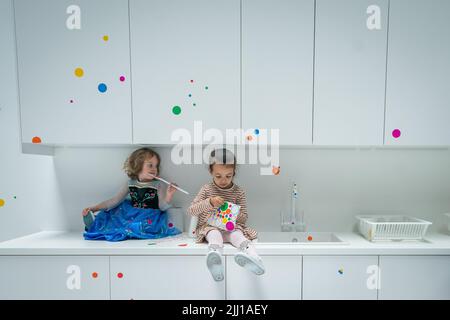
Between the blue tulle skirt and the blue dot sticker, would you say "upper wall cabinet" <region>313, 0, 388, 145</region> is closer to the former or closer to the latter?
the blue tulle skirt

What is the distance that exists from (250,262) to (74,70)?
125cm

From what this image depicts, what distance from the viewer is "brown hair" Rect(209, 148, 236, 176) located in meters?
1.45

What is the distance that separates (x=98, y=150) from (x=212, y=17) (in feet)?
3.30

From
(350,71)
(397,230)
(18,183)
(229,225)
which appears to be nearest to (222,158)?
(229,225)

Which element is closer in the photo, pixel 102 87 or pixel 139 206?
pixel 102 87

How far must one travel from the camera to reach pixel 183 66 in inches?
53.4

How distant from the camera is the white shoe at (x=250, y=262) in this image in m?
1.20

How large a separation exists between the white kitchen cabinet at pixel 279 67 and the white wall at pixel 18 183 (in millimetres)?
1277

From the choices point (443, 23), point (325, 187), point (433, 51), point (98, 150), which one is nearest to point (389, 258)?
point (325, 187)

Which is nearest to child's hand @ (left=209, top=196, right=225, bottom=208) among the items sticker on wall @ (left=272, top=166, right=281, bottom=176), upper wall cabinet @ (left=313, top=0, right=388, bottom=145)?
sticker on wall @ (left=272, top=166, right=281, bottom=176)

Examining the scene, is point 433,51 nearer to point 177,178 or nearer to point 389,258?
point 389,258

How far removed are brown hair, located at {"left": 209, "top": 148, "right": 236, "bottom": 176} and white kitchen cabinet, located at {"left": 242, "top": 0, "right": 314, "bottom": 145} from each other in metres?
0.19

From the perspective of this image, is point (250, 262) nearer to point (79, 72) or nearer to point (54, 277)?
point (54, 277)

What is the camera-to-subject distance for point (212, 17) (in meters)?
1.34
